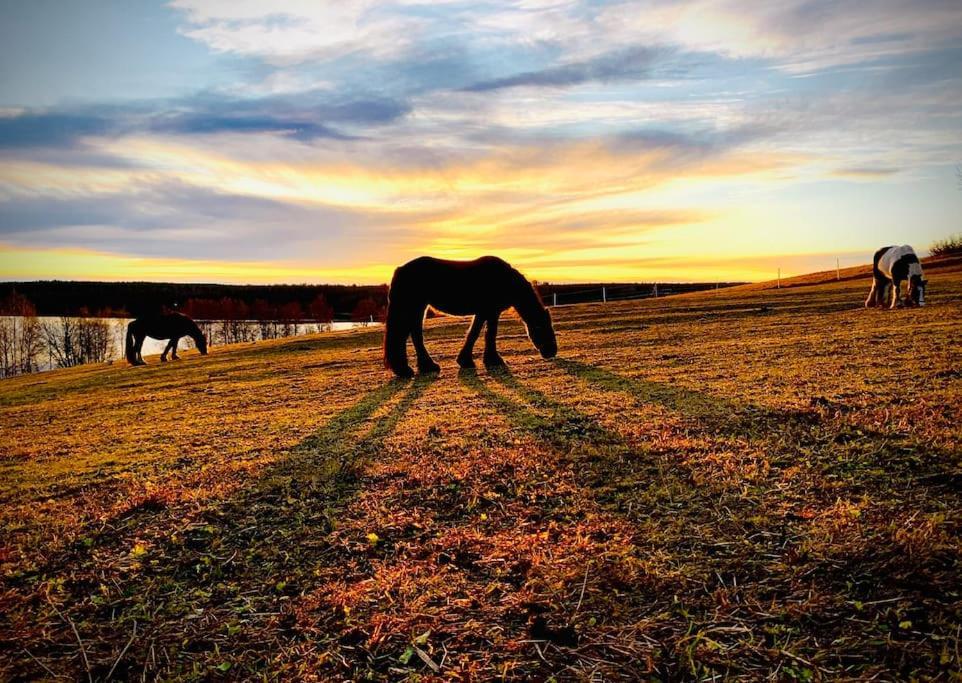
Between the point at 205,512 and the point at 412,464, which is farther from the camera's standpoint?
the point at 412,464

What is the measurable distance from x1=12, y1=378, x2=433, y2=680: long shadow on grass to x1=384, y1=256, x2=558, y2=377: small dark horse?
685 centimetres

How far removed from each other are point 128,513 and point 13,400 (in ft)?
71.0

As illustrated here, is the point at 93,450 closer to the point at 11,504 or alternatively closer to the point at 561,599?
the point at 11,504

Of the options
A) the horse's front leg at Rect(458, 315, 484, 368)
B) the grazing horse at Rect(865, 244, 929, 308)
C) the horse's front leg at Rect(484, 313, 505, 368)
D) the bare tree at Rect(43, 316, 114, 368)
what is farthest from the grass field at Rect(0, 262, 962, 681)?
the bare tree at Rect(43, 316, 114, 368)

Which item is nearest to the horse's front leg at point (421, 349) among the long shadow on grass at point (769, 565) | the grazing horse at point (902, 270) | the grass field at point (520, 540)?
the grass field at point (520, 540)

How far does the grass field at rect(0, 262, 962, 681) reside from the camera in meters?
3.07

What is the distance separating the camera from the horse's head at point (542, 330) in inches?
557

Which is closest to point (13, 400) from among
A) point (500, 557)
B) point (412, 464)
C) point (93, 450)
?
point (93, 450)

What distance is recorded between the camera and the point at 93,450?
29.6 feet

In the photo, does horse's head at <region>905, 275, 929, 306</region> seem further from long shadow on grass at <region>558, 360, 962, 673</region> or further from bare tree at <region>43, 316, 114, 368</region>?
bare tree at <region>43, 316, 114, 368</region>

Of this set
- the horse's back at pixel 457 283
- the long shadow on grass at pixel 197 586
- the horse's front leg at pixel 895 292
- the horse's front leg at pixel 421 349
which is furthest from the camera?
the horse's front leg at pixel 895 292

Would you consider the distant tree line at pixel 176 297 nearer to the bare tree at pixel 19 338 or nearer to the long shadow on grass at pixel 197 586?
the bare tree at pixel 19 338

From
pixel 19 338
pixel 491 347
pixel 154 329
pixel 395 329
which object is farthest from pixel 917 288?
pixel 19 338

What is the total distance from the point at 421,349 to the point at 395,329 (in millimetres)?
1009
